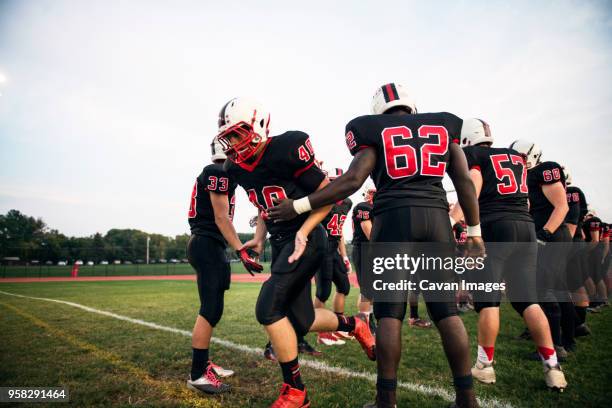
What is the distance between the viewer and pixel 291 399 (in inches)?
110

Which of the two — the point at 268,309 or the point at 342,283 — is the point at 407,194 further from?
the point at 342,283

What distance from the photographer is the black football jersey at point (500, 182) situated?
409 cm

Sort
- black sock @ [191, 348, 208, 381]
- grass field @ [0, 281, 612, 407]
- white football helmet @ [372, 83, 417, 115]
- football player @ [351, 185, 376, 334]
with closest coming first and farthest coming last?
white football helmet @ [372, 83, 417, 115] < grass field @ [0, 281, 612, 407] < black sock @ [191, 348, 208, 381] < football player @ [351, 185, 376, 334]

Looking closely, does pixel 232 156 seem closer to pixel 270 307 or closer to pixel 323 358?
pixel 270 307

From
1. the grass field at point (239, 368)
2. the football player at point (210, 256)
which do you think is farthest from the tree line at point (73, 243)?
the football player at point (210, 256)

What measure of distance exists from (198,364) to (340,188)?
2534 millimetres

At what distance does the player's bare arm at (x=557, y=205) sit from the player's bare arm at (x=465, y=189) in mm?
2478

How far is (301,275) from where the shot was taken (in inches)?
117

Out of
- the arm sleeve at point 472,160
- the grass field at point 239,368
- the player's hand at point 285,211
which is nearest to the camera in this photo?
the player's hand at point 285,211

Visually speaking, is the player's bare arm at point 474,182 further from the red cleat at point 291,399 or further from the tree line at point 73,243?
the tree line at point 73,243

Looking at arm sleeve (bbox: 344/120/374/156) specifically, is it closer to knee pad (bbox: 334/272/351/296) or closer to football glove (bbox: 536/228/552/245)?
football glove (bbox: 536/228/552/245)

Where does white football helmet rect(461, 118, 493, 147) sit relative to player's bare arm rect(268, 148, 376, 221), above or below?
above

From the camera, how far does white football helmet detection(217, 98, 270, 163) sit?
3064 mm

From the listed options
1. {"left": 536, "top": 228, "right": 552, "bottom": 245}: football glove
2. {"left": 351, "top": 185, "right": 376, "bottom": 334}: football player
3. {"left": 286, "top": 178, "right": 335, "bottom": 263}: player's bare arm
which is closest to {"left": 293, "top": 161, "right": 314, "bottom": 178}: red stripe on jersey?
{"left": 286, "top": 178, "right": 335, "bottom": 263}: player's bare arm
